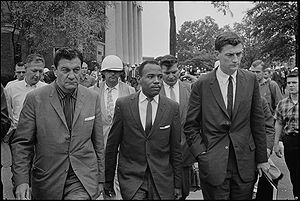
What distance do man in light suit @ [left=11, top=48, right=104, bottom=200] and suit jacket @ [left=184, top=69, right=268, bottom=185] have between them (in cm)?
91

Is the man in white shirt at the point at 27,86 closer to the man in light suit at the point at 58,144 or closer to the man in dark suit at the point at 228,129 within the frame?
the man in light suit at the point at 58,144

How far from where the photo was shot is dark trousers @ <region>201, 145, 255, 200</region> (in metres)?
4.17

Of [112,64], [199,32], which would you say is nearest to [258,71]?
[199,32]

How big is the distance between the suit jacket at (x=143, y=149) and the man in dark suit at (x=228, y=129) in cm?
21

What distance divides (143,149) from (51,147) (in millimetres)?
817

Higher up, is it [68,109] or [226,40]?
[226,40]

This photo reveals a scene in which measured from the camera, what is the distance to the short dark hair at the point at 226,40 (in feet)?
14.0

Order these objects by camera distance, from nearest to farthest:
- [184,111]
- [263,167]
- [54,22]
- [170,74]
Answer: [263,167], [184,111], [170,74], [54,22]

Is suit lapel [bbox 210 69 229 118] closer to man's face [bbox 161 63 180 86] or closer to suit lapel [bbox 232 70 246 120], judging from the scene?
suit lapel [bbox 232 70 246 120]

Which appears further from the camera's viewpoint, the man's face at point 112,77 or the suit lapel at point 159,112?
the man's face at point 112,77

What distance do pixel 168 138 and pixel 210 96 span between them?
21.4 inches

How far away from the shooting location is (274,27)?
499 centimetres

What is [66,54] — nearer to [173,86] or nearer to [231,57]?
[231,57]

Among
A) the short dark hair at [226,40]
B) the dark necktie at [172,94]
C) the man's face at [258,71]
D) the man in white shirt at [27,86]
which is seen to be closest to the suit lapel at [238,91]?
the short dark hair at [226,40]
